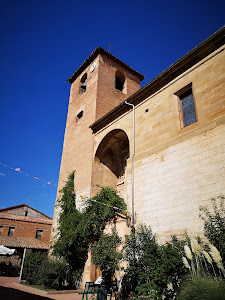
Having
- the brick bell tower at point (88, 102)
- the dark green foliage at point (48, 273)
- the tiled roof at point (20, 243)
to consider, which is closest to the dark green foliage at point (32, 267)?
the dark green foliage at point (48, 273)

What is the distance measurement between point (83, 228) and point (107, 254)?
9.94ft

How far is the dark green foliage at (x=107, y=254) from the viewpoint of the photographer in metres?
7.84

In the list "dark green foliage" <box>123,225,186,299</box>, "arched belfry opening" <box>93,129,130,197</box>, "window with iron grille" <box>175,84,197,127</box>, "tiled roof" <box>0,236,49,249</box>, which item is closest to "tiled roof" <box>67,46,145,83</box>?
"arched belfry opening" <box>93,129,130,197</box>

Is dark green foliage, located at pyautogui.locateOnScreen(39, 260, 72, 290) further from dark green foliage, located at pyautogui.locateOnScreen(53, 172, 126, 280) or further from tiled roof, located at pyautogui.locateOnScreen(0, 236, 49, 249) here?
tiled roof, located at pyautogui.locateOnScreen(0, 236, 49, 249)

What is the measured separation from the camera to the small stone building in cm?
2233

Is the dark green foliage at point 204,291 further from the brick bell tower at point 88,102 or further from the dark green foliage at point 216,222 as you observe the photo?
the brick bell tower at point 88,102

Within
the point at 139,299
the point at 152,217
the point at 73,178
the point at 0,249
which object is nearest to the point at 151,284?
the point at 139,299

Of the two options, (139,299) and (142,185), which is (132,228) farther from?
(139,299)

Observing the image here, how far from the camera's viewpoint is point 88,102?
1622 cm

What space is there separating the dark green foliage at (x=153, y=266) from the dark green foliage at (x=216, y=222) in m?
0.95

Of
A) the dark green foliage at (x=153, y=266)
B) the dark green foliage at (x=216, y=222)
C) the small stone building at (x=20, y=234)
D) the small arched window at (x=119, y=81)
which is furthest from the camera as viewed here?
the small stone building at (x=20, y=234)

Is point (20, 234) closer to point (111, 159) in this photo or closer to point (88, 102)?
point (111, 159)

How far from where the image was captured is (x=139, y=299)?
5.69 m

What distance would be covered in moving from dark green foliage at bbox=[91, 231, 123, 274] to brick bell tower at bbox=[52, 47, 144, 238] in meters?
3.80
